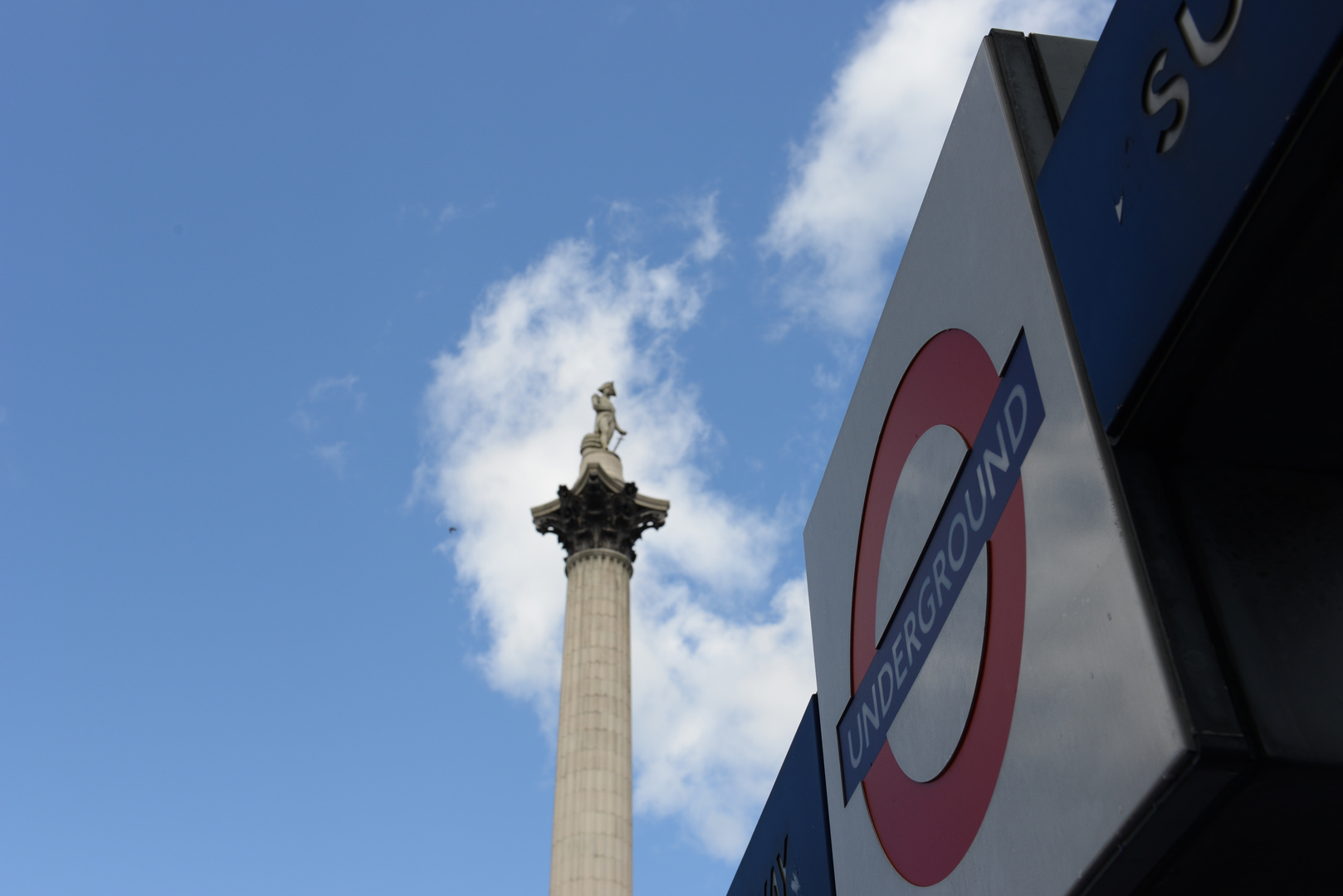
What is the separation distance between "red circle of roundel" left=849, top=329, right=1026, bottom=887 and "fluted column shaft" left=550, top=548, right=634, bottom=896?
743 inches

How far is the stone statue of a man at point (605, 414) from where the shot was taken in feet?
112

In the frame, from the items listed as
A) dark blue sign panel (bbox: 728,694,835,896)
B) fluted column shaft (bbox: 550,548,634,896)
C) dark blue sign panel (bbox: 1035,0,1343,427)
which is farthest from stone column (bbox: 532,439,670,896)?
dark blue sign panel (bbox: 1035,0,1343,427)

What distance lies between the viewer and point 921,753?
5.43 meters

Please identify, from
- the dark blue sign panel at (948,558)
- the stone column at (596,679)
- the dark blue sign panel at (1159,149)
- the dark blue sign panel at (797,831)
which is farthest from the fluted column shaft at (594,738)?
the dark blue sign panel at (1159,149)

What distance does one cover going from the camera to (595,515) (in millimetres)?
30141

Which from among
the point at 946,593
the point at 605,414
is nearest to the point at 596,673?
the point at 605,414

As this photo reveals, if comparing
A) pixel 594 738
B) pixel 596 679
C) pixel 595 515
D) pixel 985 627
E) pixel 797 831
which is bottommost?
pixel 985 627

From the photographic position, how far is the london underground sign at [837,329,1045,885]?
4539 mm

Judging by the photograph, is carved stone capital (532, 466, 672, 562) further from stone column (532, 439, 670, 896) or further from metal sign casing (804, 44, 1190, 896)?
metal sign casing (804, 44, 1190, 896)

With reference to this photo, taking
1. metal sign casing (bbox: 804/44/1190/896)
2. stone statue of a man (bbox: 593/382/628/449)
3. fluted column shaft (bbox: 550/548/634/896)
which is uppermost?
stone statue of a man (bbox: 593/382/628/449)

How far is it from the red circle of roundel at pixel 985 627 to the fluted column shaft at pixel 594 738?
61.9ft

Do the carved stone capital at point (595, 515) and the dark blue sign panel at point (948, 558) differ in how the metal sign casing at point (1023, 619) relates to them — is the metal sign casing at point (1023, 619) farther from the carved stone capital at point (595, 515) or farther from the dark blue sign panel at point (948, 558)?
the carved stone capital at point (595, 515)

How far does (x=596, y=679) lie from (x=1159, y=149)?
24508 mm

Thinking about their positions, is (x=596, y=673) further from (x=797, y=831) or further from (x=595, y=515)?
(x=797, y=831)
